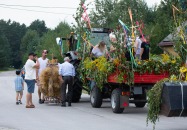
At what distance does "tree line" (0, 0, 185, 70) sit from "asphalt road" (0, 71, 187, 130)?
8.08 feet

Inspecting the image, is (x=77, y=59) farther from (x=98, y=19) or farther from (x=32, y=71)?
(x=98, y=19)

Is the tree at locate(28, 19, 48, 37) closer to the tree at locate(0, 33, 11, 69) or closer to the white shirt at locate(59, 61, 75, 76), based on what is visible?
the tree at locate(0, 33, 11, 69)

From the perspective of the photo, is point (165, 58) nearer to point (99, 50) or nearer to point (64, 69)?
point (99, 50)

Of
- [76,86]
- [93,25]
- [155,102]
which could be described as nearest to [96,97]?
[76,86]

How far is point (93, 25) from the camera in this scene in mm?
21578

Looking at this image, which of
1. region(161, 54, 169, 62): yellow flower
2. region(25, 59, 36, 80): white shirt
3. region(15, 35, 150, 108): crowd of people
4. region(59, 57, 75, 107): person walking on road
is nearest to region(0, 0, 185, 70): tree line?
region(15, 35, 150, 108): crowd of people

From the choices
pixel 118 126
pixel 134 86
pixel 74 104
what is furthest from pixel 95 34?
pixel 118 126

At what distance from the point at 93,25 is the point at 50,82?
5.77 meters

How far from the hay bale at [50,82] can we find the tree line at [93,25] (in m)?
2.60

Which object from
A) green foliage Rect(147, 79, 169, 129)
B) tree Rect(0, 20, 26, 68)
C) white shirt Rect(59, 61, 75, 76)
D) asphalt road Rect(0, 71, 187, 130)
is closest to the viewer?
green foliage Rect(147, 79, 169, 129)

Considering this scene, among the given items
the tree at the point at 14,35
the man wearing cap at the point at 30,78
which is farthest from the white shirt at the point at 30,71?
the tree at the point at 14,35

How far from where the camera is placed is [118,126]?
11.4m

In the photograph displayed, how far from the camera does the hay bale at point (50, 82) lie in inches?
652

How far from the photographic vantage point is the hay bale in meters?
16.6
